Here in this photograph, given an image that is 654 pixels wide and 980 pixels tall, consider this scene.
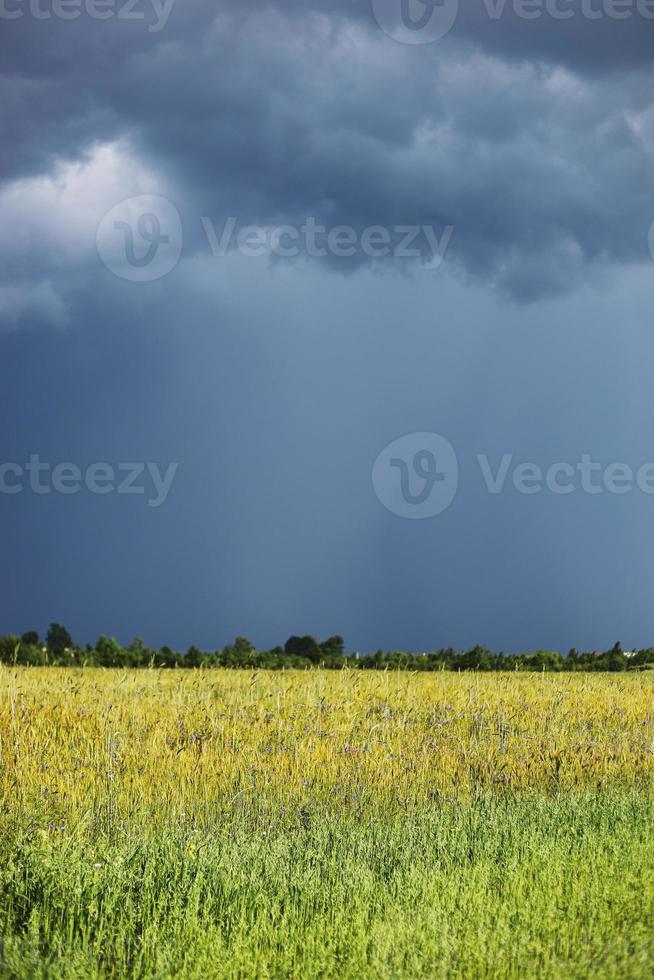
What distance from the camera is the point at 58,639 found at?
23781mm

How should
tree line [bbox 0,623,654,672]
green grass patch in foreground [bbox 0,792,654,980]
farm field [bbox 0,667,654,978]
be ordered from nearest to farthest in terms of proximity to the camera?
green grass patch in foreground [bbox 0,792,654,980]
farm field [bbox 0,667,654,978]
tree line [bbox 0,623,654,672]

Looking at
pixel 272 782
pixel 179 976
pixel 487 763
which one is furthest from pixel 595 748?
pixel 179 976

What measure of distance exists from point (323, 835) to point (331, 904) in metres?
1.47

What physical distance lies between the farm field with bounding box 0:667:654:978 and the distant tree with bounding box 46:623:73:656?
12.1 metres

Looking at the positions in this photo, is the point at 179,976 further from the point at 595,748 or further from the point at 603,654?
the point at 603,654

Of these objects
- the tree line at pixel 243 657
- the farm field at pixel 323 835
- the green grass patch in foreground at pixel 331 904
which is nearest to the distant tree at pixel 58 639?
the tree line at pixel 243 657

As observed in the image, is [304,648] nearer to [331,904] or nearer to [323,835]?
[323,835]

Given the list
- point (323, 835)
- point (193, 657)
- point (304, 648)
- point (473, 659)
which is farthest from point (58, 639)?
point (323, 835)

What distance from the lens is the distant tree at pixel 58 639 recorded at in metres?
23.6

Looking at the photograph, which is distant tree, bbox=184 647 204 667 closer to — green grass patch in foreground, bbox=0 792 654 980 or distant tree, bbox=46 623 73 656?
distant tree, bbox=46 623 73 656

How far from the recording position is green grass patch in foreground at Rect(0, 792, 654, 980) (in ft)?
14.0

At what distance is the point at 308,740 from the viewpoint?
9.14m

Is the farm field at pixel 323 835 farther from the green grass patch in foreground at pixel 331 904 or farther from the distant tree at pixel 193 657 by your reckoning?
the distant tree at pixel 193 657

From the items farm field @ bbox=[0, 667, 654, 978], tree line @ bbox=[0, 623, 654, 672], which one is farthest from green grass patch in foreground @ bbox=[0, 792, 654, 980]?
tree line @ bbox=[0, 623, 654, 672]
